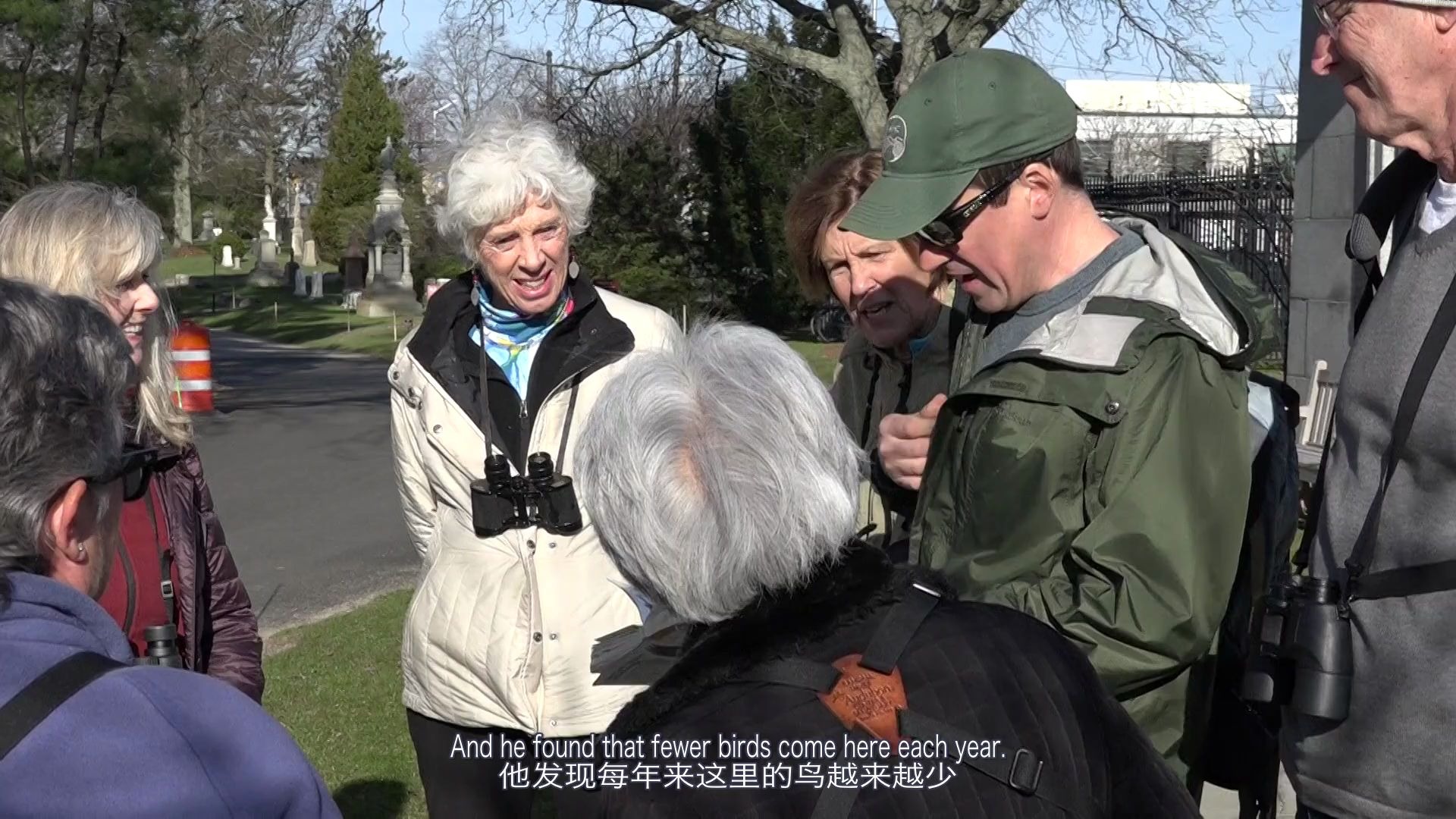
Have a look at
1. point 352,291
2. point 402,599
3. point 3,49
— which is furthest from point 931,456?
point 352,291

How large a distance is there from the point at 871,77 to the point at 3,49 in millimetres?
12733

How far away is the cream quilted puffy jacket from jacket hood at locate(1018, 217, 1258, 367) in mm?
1293

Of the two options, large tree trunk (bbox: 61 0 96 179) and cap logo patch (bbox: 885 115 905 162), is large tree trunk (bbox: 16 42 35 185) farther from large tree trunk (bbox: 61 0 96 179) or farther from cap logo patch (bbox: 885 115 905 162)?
cap logo patch (bbox: 885 115 905 162)

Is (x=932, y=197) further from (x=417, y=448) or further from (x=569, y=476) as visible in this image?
(x=417, y=448)

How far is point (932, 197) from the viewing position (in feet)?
7.54

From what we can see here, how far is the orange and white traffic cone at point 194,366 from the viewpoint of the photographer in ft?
49.8

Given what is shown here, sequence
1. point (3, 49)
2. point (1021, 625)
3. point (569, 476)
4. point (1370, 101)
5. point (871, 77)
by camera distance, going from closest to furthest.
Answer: point (1021, 625) → point (1370, 101) → point (569, 476) → point (871, 77) → point (3, 49)

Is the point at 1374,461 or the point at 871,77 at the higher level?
the point at 871,77

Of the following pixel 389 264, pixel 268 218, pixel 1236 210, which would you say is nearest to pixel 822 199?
pixel 1236 210

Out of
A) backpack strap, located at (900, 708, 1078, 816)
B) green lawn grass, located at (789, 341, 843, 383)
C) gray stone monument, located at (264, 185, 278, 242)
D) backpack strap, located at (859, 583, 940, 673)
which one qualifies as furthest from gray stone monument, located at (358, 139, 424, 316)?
backpack strap, located at (900, 708, 1078, 816)

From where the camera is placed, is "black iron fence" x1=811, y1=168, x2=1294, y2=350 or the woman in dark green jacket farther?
"black iron fence" x1=811, y1=168, x2=1294, y2=350

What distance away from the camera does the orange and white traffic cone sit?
49.8 ft

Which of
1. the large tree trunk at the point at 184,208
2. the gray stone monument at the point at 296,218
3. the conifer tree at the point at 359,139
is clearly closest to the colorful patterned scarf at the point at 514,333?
the large tree trunk at the point at 184,208

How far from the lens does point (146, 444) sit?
3.09 meters
